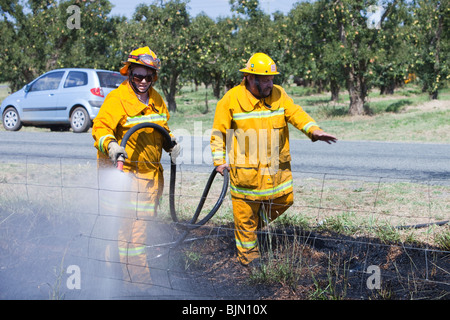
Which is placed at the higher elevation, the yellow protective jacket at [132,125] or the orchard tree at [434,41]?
the orchard tree at [434,41]

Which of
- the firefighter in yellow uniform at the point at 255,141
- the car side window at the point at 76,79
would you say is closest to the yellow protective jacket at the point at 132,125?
the firefighter in yellow uniform at the point at 255,141

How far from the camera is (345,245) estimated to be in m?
4.68

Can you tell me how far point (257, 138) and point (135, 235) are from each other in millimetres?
1140

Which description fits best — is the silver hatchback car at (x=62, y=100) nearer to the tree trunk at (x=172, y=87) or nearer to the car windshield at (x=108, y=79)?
the car windshield at (x=108, y=79)

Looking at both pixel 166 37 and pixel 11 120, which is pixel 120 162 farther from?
pixel 166 37

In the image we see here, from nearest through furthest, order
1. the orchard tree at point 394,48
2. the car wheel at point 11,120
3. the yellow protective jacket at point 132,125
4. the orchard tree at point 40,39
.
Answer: the yellow protective jacket at point 132,125
the car wheel at point 11,120
the orchard tree at point 394,48
the orchard tree at point 40,39

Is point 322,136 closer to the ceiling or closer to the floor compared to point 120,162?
closer to the ceiling

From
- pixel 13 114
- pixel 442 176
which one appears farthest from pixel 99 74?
pixel 442 176

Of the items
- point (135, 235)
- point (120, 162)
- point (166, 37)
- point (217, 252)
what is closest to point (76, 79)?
point (166, 37)

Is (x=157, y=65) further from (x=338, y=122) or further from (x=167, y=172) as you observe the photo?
(x=338, y=122)

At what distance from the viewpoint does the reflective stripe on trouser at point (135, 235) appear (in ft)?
13.1

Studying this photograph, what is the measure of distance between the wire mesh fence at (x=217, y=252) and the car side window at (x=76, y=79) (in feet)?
24.1

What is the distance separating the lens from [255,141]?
162 inches
